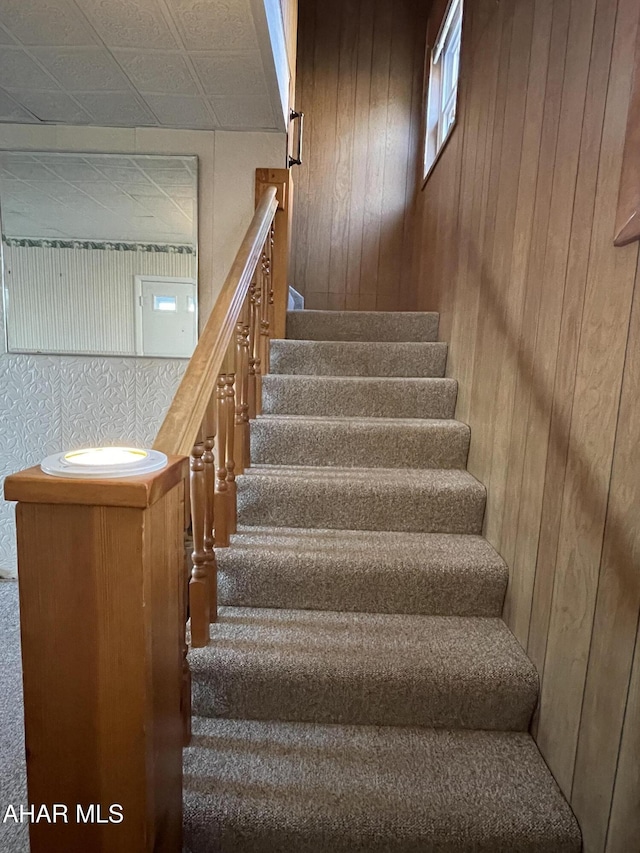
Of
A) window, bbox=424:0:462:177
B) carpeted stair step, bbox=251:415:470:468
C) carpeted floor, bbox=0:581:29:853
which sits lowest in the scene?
carpeted floor, bbox=0:581:29:853

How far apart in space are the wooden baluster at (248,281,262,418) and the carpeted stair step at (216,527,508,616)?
698mm

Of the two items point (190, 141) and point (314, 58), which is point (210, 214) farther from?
point (314, 58)

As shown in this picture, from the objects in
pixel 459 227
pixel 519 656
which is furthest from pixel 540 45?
pixel 519 656

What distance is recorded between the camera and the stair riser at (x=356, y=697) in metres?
1.23

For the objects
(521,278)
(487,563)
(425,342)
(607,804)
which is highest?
(521,278)

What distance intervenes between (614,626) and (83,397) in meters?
2.56

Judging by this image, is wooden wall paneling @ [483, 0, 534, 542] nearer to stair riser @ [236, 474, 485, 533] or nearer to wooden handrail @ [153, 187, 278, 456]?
stair riser @ [236, 474, 485, 533]

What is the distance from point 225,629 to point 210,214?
2.05m

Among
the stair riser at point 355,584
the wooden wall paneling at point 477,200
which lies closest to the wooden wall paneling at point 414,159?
the wooden wall paneling at point 477,200

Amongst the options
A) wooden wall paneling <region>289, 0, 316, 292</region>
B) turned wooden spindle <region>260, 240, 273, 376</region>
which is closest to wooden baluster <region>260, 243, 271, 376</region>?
turned wooden spindle <region>260, 240, 273, 376</region>

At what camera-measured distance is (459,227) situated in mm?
2240

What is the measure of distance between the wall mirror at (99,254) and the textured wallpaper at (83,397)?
0.08 m

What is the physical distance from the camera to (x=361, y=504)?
1715 millimetres

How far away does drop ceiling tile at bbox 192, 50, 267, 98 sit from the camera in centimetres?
179
